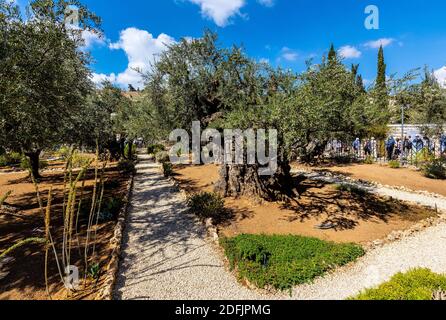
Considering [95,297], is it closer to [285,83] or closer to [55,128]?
[55,128]

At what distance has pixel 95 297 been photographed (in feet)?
17.3

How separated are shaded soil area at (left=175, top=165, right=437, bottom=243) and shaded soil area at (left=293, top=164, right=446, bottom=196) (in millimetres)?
3401

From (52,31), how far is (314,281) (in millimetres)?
10114

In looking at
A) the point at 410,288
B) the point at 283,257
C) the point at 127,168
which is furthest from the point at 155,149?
the point at 410,288

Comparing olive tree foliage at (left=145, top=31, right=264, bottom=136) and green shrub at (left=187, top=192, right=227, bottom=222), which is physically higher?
olive tree foliage at (left=145, top=31, right=264, bottom=136)

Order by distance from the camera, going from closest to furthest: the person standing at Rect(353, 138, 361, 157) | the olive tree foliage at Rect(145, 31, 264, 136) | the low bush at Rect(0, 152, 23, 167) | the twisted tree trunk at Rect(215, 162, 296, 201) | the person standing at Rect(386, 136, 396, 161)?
the twisted tree trunk at Rect(215, 162, 296, 201) → the olive tree foliage at Rect(145, 31, 264, 136) → the person standing at Rect(386, 136, 396, 161) → the person standing at Rect(353, 138, 361, 157) → the low bush at Rect(0, 152, 23, 167)

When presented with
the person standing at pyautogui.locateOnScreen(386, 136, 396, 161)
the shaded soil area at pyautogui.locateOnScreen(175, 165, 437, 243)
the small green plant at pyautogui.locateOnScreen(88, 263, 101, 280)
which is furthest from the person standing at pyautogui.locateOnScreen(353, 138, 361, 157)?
the small green plant at pyautogui.locateOnScreen(88, 263, 101, 280)

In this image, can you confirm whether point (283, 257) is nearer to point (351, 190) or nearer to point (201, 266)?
point (201, 266)

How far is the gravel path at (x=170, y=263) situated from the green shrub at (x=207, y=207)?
0.42 m

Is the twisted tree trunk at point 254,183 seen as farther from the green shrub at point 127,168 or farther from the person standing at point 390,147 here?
the person standing at point 390,147

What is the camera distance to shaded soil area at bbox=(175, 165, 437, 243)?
8523 mm

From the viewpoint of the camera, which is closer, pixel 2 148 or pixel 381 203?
pixel 2 148

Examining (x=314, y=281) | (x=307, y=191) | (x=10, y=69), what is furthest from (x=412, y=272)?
(x=10, y=69)

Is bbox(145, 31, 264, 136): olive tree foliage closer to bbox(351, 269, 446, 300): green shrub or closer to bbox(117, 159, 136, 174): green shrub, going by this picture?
bbox(117, 159, 136, 174): green shrub
